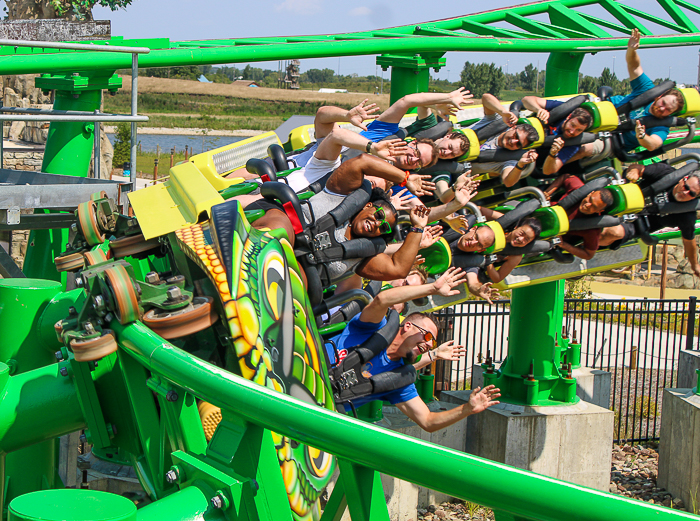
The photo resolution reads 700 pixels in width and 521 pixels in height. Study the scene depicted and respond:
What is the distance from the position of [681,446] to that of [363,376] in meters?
4.09

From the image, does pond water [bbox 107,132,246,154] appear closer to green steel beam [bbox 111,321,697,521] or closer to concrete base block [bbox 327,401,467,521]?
concrete base block [bbox 327,401,467,521]

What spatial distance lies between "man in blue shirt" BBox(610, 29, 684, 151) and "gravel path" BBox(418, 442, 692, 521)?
105 inches

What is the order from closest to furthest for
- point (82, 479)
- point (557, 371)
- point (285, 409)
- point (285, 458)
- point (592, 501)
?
1. point (592, 501)
2. point (285, 409)
3. point (285, 458)
4. point (82, 479)
5. point (557, 371)

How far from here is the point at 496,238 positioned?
185 inches

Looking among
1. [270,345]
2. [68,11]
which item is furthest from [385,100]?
[270,345]

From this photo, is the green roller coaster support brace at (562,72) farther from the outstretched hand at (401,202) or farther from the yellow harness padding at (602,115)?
the outstretched hand at (401,202)

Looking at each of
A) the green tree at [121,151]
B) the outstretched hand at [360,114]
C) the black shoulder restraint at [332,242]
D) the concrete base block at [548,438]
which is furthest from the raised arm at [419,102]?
the green tree at [121,151]

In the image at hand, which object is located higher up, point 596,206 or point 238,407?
point 596,206

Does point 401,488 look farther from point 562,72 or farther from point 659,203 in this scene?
point 562,72

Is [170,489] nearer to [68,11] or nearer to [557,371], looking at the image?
[557,371]

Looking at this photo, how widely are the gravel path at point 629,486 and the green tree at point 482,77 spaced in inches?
2296

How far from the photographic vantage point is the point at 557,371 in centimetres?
625

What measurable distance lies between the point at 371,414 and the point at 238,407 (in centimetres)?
321

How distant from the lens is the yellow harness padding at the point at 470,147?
15.1ft
